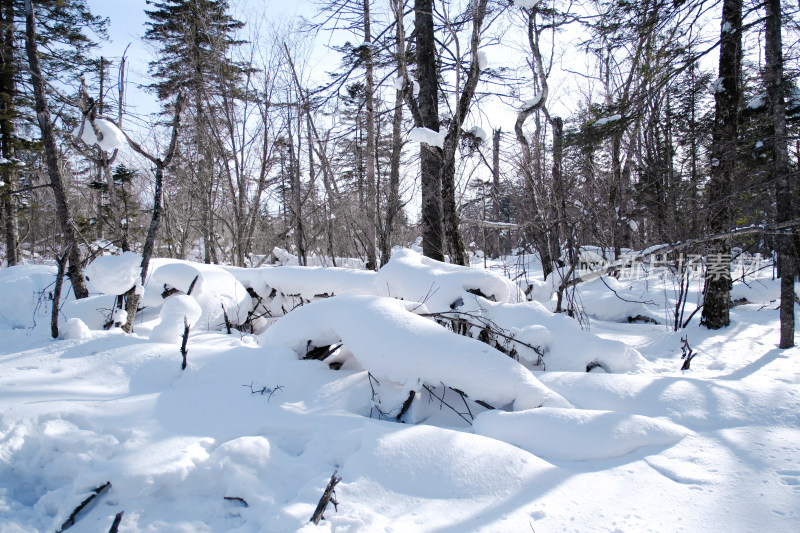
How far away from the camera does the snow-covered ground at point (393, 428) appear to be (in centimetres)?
180

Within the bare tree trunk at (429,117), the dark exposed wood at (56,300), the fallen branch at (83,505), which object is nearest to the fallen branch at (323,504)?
the fallen branch at (83,505)

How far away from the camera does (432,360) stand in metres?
2.77

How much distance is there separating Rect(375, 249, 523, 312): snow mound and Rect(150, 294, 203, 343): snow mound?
79.6 inches

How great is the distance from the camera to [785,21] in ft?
15.3

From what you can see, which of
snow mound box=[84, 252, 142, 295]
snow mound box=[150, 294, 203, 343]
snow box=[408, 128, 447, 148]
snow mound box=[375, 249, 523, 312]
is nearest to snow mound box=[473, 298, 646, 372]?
snow mound box=[375, 249, 523, 312]

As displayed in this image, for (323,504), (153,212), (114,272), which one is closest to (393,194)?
(153,212)

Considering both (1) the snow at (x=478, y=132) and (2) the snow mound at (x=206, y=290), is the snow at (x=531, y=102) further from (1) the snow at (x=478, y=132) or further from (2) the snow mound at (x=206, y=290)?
(2) the snow mound at (x=206, y=290)

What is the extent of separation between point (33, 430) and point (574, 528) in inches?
111

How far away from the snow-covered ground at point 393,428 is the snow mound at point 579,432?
0.01m

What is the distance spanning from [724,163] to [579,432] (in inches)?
209

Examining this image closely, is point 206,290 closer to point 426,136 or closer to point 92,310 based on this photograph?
point 92,310

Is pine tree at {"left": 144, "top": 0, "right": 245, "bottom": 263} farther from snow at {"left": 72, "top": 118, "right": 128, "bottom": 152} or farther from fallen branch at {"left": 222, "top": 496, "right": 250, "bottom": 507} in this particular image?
fallen branch at {"left": 222, "top": 496, "right": 250, "bottom": 507}

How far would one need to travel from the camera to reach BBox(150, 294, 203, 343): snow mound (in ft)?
12.3

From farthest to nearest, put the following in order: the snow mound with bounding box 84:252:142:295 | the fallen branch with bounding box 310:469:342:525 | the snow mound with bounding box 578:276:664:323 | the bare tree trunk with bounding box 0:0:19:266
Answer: the bare tree trunk with bounding box 0:0:19:266
the snow mound with bounding box 578:276:664:323
the snow mound with bounding box 84:252:142:295
the fallen branch with bounding box 310:469:342:525
